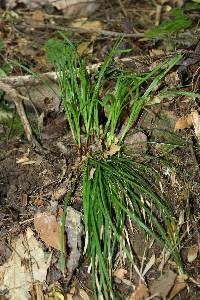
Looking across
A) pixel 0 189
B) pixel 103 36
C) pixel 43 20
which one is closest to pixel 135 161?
pixel 0 189

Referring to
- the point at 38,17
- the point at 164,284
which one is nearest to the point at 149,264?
the point at 164,284

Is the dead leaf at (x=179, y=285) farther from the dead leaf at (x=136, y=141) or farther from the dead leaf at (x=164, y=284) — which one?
the dead leaf at (x=136, y=141)

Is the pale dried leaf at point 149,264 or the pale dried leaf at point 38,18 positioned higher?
the pale dried leaf at point 38,18

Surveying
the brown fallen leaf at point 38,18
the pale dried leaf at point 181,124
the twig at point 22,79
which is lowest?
the pale dried leaf at point 181,124

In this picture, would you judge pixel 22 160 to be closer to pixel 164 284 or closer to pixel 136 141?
pixel 136 141

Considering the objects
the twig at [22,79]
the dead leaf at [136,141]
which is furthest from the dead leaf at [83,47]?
the dead leaf at [136,141]

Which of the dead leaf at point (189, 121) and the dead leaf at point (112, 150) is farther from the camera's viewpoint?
the dead leaf at point (189, 121)
